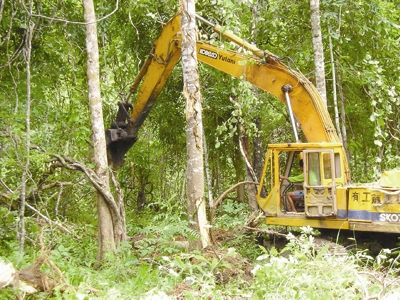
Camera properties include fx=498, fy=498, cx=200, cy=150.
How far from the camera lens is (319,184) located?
25.5 ft

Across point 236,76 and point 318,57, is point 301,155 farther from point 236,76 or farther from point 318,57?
point 318,57

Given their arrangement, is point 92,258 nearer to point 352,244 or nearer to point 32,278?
point 32,278

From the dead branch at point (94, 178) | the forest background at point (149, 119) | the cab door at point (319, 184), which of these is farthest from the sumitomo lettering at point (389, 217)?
the dead branch at point (94, 178)

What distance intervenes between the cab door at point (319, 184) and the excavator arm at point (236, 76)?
22.9 inches

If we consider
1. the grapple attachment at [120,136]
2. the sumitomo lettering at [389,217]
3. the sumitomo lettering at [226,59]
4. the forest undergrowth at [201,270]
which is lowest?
the forest undergrowth at [201,270]

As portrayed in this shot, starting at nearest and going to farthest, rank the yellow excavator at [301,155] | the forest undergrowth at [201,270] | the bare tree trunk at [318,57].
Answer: the forest undergrowth at [201,270] < the yellow excavator at [301,155] < the bare tree trunk at [318,57]

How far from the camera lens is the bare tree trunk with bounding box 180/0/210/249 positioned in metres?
6.96

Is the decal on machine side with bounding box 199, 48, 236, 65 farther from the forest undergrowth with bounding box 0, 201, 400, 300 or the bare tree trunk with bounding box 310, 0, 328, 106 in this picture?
the forest undergrowth with bounding box 0, 201, 400, 300

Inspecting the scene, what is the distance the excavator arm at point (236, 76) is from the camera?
27.3ft

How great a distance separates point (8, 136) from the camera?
7.47 meters

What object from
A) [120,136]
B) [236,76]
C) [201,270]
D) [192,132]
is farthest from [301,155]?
[201,270]

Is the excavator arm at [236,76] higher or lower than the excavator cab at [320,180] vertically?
higher

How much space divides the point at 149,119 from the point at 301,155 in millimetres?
6355

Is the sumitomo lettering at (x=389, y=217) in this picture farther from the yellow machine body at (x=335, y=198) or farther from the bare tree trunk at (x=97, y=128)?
the bare tree trunk at (x=97, y=128)
